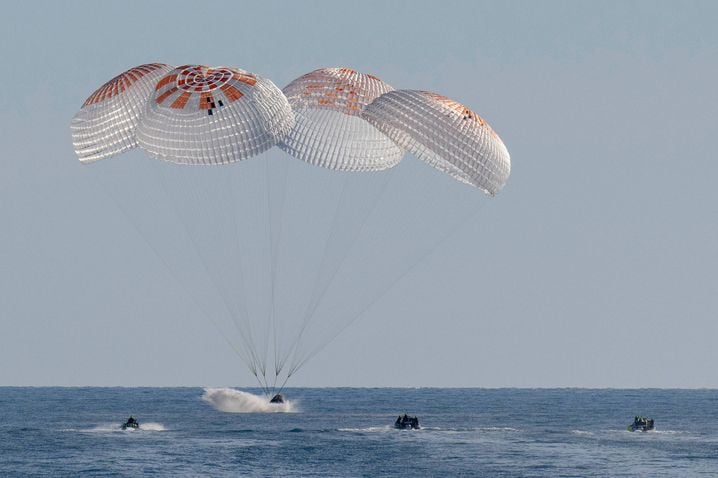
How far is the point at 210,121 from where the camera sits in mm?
41531

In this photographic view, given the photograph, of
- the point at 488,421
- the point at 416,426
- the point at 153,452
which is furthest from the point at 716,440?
the point at 153,452

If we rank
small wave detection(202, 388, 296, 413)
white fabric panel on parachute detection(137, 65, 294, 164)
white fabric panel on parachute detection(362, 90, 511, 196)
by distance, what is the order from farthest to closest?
1. small wave detection(202, 388, 296, 413)
2. white fabric panel on parachute detection(362, 90, 511, 196)
3. white fabric panel on parachute detection(137, 65, 294, 164)

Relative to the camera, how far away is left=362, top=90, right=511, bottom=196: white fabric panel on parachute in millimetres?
42188

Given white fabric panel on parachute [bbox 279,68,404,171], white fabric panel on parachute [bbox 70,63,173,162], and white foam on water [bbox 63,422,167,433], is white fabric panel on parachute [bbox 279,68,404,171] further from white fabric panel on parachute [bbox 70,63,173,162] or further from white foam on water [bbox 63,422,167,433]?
white foam on water [bbox 63,422,167,433]

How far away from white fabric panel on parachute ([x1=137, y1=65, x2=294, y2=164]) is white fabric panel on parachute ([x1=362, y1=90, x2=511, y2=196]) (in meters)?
3.23

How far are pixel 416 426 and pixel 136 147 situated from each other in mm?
29570

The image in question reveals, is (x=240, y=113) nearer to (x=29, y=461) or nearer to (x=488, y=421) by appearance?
(x=29, y=461)

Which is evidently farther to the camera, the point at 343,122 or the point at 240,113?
the point at 343,122

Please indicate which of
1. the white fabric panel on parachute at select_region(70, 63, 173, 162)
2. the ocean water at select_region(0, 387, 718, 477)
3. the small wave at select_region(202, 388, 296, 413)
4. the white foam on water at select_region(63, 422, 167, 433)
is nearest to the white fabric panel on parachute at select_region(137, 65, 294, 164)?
the white fabric panel on parachute at select_region(70, 63, 173, 162)

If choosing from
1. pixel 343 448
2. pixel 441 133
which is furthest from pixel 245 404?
pixel 441 133

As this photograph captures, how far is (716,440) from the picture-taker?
225ft

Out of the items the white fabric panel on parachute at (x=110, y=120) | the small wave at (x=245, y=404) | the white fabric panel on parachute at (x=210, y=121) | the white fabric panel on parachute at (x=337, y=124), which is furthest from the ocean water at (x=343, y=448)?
the white fabric panel on parachute at (x=210, y=121)

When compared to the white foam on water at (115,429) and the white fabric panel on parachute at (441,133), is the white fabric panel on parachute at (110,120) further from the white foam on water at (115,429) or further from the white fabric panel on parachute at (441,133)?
the white foam on water at (115,429)

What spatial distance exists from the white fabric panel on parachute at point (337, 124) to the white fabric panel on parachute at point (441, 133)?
6.84 feet
